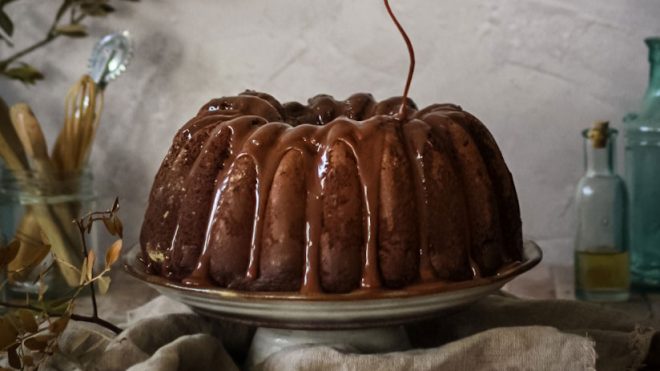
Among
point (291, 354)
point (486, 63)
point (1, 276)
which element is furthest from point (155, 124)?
point (291, 354)

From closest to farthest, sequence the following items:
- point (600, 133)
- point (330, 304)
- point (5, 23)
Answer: point (330, 304) < point (600, 133) < point (5, 23)

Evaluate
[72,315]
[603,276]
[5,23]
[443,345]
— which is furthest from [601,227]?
[5,23]

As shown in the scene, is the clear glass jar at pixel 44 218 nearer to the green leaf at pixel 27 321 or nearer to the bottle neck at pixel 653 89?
the green leaf at pixel 27 321

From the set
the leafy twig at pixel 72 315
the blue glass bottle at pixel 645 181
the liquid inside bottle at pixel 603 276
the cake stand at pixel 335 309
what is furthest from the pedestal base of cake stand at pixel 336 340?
the blue glass bottle at pixel 645 181

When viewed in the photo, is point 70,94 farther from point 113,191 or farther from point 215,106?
point 215,106

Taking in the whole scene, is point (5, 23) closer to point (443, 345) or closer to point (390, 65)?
point (390, 65)

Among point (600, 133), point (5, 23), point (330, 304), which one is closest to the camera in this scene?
point (330, 304)

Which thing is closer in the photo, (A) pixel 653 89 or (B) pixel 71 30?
(A) pixel 653 89
